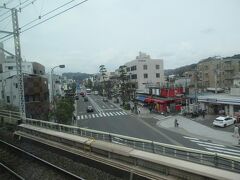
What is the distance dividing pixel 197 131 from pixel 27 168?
24248mm

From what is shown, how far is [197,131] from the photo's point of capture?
1308 inches

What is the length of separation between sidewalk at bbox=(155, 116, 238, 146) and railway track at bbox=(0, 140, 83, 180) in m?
19.7

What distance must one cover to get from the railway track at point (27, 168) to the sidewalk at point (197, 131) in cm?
1968

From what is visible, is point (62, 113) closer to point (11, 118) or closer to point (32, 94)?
point (11, 118)

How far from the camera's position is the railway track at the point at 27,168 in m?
12.0

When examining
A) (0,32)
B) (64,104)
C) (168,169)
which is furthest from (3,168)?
(64,104)

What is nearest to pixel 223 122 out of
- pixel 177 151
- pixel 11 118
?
pixel 11 118

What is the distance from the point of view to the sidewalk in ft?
93.3

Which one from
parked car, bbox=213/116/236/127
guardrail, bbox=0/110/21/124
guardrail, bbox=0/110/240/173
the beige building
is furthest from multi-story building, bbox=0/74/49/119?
the beige building

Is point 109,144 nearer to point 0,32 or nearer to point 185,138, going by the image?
point 0,32

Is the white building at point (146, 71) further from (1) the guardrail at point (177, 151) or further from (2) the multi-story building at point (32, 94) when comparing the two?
(1) the guardrail at point (177, 151)

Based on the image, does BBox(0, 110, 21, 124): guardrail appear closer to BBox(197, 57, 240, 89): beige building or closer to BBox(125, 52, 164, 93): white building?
BBox(125, 52, 164, 93): white building

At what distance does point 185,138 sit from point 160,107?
22.6 metres

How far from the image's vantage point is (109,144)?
12.4m
